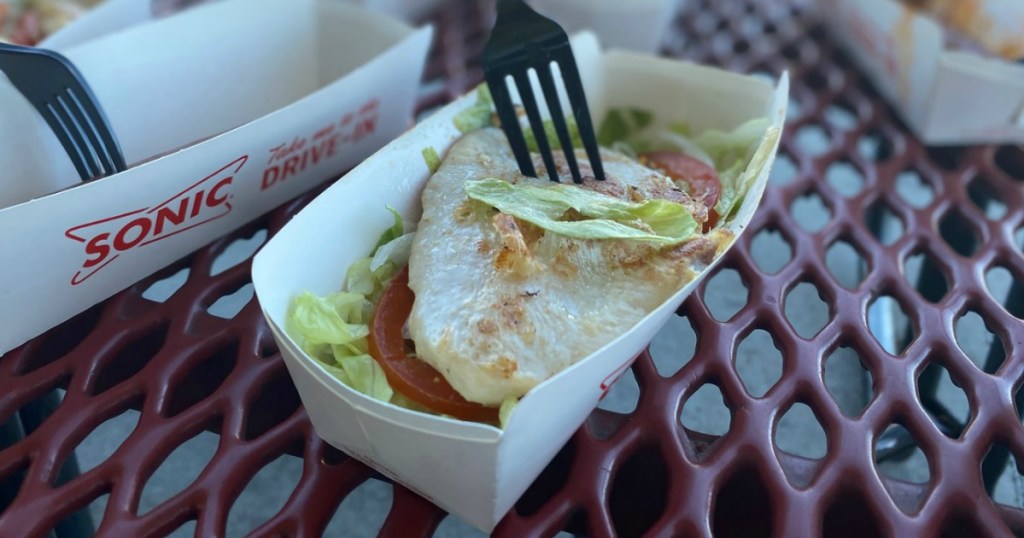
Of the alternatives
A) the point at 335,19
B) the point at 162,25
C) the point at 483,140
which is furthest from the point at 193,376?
the point at 335,19

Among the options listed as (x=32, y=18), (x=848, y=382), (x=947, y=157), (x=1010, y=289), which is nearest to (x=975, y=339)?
(x=1010, y=289)

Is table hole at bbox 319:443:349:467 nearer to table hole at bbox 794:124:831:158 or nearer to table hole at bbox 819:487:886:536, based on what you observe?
table hole at bbox 819:487:886:536

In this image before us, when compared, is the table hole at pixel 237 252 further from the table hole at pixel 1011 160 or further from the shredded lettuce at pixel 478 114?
the table hole at pixel 1011 160

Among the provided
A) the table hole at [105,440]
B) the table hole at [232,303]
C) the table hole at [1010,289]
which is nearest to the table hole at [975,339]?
the table hole at [1010,289]

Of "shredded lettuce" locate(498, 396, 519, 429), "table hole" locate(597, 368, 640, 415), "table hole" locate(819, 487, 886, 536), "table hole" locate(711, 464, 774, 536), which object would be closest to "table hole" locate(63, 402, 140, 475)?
"shredded lettuce" locate(498, 396, 519, 429)

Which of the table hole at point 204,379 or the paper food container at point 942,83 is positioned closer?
the table hole at point 204,379

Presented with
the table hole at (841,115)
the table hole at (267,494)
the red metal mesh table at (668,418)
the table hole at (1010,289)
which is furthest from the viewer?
the table hole at (841,115)

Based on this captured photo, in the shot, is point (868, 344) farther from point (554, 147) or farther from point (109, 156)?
point (109, 156)
